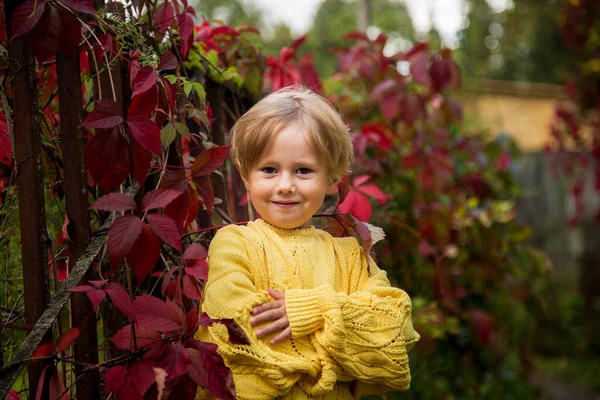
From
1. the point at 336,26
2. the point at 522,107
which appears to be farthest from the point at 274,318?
the point at 336,26

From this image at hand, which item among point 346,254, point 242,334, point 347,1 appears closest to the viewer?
point 242,334

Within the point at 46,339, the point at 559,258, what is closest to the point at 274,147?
the point at 46,339

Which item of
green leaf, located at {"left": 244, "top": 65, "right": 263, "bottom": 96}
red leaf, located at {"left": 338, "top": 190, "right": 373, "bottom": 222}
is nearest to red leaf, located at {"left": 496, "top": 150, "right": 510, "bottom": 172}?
red leaf, located at {"left": 338, "top": 190, "right": 373, "bottom": 222}

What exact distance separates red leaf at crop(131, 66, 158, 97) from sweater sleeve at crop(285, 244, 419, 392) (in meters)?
0.59

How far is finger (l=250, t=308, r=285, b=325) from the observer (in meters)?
1.53

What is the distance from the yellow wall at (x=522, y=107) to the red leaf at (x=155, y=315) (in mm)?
7576

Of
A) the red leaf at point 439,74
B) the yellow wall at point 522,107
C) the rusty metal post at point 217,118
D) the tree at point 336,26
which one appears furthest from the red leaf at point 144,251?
the tree at point 336,26

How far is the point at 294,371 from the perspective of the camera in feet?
5.09

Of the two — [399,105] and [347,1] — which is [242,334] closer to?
[399,105]

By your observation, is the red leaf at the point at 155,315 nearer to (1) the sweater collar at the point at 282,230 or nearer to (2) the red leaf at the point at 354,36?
(1) the sweater collar at the point at 282,230

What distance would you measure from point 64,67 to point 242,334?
2.49 feet

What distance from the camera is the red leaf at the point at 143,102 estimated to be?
4.83ft

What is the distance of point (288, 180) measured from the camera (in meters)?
1.67

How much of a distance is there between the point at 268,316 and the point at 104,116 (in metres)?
0.60
